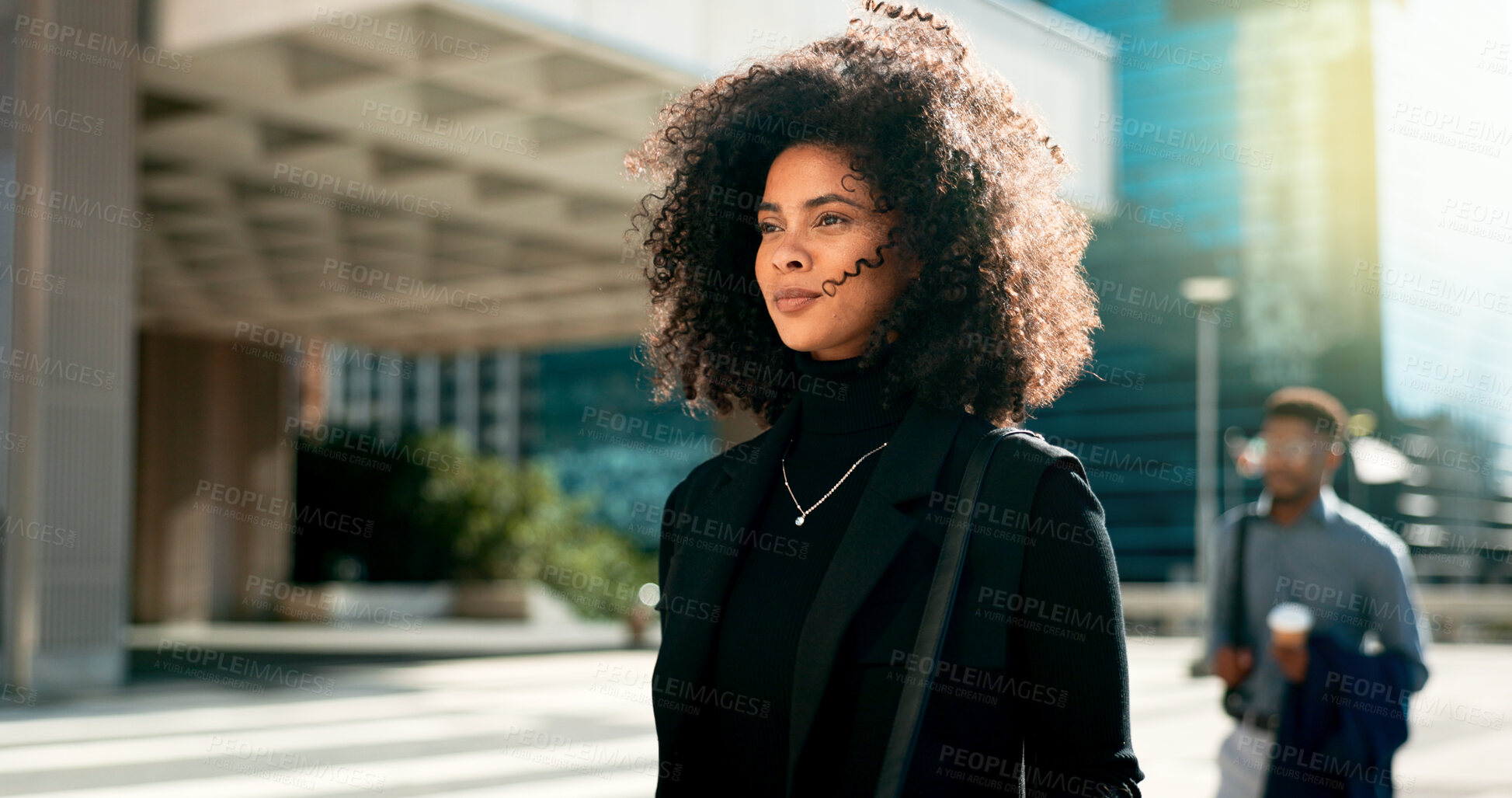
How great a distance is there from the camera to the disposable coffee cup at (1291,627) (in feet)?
13.9

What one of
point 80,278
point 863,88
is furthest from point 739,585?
point 80,278

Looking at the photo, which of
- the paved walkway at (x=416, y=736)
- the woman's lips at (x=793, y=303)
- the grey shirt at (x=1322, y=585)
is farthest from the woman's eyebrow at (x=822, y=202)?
the paved walkway at (x=416, y=736)

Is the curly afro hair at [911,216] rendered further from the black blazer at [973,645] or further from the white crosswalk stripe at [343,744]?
the white crosswalk stripe at [343,744]

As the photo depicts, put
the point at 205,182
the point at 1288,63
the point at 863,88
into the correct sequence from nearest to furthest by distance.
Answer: the point at 863,88
the point at 205,182
the point at 1288,63

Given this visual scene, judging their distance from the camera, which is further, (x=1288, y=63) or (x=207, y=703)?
(x=1288, y=63)

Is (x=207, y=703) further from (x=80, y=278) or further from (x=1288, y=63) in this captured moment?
(x=1288, y=63)

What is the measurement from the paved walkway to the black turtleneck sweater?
571 cm

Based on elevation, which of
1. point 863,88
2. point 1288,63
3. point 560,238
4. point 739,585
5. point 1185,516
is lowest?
point 1185,516

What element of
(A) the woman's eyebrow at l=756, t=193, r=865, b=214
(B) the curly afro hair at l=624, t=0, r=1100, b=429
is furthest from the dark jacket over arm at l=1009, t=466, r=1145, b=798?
(A) the woman's eyebrow at l=756, t=193, r=865, b=214

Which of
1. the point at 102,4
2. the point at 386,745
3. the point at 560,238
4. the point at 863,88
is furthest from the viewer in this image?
the point at 560,238

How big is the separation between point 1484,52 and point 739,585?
10391 mm

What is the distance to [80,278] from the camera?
38.6 feet

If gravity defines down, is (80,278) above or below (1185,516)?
above

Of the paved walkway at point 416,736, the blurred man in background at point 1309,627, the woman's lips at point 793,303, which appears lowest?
the paved walkway at point 416,736
